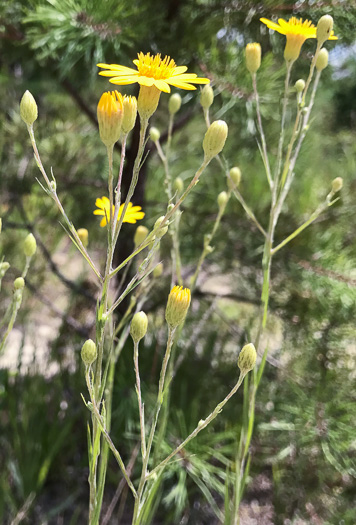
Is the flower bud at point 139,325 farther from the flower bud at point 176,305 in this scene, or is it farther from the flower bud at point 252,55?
the flower bud at point 252,55

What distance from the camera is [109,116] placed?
0.33 metres

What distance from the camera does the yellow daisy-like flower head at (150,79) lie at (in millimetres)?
352

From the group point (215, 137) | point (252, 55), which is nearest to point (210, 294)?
point (252, 55)

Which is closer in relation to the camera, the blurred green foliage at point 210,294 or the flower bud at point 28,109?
the flower bud at point 28,109

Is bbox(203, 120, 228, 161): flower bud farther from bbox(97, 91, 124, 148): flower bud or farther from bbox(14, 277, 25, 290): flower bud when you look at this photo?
bbox(14, 277, 25, 290): flower bud

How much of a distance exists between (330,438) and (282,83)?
1.75 ft

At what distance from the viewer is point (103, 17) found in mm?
613

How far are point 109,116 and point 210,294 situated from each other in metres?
0.75

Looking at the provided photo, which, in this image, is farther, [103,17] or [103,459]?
[103,17]

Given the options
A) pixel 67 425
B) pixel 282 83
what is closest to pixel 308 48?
pixel 282 83

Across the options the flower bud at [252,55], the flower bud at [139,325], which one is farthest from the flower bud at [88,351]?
the flower bud at [252,55]

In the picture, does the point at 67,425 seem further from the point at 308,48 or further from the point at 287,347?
the point at 308,48

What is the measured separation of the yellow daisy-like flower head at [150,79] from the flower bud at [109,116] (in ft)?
0.06

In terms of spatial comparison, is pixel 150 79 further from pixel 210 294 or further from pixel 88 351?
pixel 210 294
